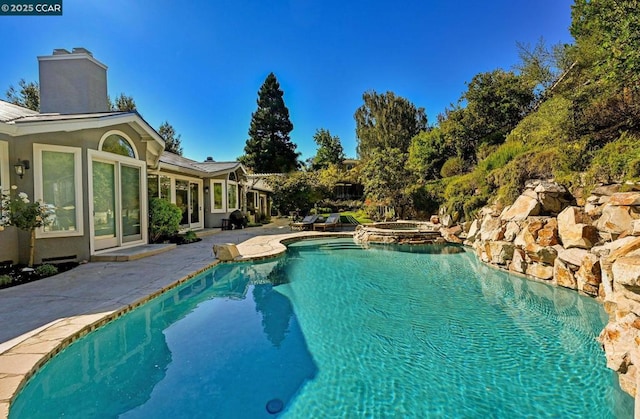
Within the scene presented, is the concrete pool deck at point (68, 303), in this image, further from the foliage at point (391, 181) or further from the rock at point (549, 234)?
the foliage at point (391, 181)

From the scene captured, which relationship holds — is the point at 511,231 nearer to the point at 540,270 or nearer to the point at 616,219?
the point at 540,270

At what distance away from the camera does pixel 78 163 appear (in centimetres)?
756

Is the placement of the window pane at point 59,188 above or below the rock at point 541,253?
above

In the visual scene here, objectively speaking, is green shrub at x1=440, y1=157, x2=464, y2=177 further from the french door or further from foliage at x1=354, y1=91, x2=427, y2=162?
the french door

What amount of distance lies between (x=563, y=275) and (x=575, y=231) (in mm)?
1058

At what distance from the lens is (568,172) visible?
383 inches

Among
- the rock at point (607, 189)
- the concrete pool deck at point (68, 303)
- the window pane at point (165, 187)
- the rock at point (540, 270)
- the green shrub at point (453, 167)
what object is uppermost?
the green shrub at point (453, 167)

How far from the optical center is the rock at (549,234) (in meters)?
7.30

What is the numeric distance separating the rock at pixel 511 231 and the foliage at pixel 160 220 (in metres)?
11.3

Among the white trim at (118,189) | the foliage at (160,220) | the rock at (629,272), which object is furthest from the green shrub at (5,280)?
the rock at (629,272)

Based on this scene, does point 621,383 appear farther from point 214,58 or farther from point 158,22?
point 214,58

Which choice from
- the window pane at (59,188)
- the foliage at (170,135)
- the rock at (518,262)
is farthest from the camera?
the foliage at (170,135)

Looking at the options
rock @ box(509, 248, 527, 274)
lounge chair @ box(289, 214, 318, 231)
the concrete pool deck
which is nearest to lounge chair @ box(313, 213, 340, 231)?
lounge chair @ box(289, 214, 318, 231)

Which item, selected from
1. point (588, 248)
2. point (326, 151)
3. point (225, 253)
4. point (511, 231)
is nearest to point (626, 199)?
point (588, 248)
